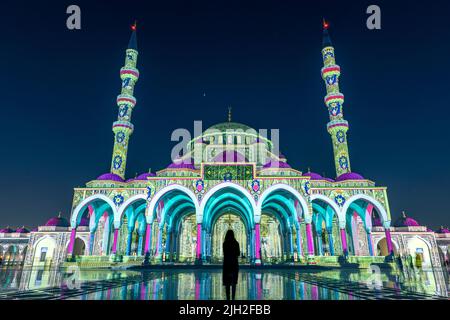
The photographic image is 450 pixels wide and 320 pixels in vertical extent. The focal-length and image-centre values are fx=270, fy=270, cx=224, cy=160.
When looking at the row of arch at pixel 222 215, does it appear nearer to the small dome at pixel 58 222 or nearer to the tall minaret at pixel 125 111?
the tall minaret at pixel 125 111

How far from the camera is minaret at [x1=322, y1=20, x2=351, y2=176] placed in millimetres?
26373

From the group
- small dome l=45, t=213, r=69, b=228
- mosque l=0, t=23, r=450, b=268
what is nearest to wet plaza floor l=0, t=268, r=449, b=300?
mosque l=0, t=23, r=450, b=268

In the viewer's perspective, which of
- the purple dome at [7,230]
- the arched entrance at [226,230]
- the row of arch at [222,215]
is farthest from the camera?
the purple dome at [7,230]

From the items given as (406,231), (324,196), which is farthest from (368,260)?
(406,231)

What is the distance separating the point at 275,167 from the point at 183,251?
1447cm

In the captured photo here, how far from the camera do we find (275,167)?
802 inches

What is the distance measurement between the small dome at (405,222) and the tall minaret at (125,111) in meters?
30.9

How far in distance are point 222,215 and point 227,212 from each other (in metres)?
0.88

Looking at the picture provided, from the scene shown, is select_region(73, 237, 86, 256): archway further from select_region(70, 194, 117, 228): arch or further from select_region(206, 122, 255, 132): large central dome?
select_region(206, 122, 255, 132): large central dome

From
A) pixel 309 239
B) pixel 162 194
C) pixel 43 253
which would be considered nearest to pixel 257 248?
pixel 309 239

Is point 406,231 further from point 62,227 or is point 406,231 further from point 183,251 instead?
point 62,227

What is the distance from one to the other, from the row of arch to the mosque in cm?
9

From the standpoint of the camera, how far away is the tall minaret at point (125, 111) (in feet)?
87.4

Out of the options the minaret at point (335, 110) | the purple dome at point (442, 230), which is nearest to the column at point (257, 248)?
the minaret at point (335, 110)
